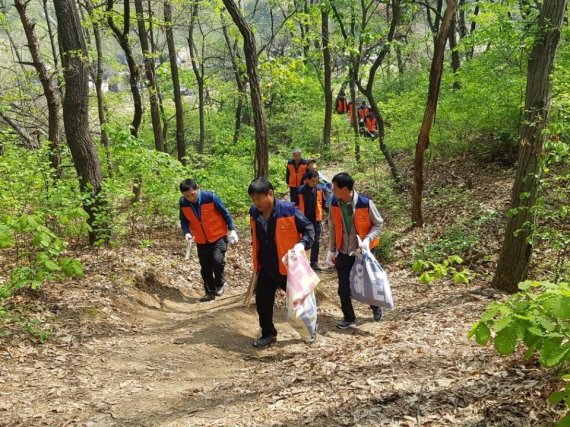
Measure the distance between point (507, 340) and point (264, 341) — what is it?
3645 mm

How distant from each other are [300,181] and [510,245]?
18.8 ft

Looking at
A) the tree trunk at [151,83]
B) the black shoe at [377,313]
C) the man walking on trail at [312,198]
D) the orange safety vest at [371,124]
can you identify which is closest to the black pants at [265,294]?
the black shoe at [377,313]

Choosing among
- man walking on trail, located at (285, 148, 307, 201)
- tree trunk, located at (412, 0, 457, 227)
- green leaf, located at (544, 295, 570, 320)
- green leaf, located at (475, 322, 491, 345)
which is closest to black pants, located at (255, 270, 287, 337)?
green leaf, located at (475, 322, 491, 345)

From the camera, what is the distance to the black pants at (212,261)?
759cm

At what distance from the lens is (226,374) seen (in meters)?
4.92

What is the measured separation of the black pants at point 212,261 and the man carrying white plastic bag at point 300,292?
284 centimetres

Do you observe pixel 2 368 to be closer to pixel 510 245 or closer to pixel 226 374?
pixel 226 374

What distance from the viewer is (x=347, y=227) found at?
19.5 ft

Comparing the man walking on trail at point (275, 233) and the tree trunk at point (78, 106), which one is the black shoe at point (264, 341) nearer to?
the man walking on trail at point (275, 233)

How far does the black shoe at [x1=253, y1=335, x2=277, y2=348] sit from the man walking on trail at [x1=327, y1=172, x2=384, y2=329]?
3.25 feet

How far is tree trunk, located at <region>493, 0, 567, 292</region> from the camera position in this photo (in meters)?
5.46

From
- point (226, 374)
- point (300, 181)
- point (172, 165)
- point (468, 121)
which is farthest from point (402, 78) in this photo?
point (226, 374)

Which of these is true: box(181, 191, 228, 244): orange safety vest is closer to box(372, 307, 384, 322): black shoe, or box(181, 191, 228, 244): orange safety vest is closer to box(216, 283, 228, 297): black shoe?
box(216, 283, 228, 297): black shoe

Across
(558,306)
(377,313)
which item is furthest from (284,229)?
(558,306)
